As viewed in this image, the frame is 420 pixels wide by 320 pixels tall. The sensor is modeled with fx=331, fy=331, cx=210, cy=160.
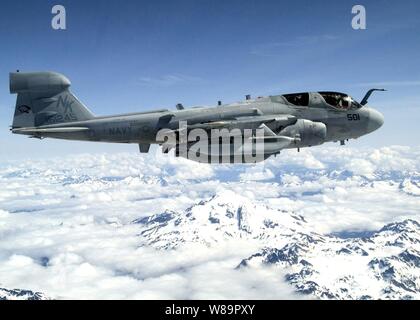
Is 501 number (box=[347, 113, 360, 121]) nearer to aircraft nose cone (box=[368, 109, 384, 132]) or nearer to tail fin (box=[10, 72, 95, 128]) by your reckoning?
aircraft nose cone (box=[368, 109, 384, 132])

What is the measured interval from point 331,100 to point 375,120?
11.3 ft

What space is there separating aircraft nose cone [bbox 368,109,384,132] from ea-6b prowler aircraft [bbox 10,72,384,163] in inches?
151

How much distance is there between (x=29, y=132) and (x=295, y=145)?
48.9 feet

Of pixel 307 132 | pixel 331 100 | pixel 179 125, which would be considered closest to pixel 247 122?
pixel 307 132

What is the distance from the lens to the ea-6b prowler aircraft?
1809cm

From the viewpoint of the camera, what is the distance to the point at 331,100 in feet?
69.6

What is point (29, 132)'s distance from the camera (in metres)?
18.1

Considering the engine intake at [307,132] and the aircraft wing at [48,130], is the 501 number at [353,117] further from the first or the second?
the aircraft wing at [48,130]

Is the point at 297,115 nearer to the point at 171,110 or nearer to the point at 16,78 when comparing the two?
the point at 171,110

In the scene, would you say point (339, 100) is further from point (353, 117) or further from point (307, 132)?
point (307, 132)

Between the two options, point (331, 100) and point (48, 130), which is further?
point (331, 100)

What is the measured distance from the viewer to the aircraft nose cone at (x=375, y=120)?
2181cm

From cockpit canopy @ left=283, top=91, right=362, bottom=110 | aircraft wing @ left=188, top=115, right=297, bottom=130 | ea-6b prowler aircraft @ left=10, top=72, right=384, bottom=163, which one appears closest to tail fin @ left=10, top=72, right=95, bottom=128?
ea-6b prowler aircraft @ left=10, top=72, right=384, bottom=163
